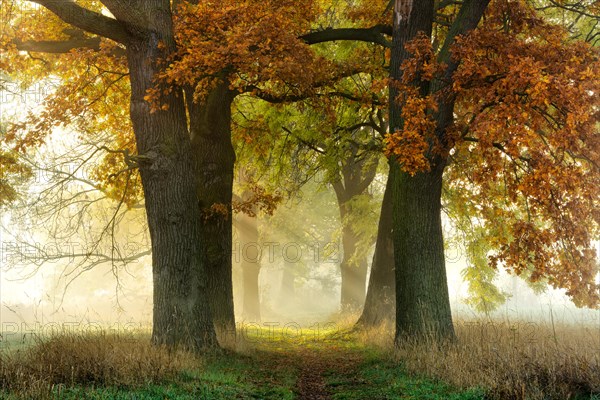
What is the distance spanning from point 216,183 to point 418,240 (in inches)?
198

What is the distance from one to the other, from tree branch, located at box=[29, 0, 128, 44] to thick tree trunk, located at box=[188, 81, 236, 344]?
9.71 ft

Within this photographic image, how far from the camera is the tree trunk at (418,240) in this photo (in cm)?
1098

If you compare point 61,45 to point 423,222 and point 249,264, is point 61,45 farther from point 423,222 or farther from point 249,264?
point 249,264

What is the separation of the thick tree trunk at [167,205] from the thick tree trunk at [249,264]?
16923mm

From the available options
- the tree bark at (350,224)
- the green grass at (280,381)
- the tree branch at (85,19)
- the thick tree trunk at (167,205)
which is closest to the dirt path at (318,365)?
the green grass at (280,381)

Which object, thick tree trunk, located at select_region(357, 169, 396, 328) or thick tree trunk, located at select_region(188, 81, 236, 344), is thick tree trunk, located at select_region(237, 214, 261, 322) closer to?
thick tree trunk, located at select_region(357, 169, 396, 328)

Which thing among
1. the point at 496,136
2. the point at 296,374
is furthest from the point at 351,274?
the point at 496,136

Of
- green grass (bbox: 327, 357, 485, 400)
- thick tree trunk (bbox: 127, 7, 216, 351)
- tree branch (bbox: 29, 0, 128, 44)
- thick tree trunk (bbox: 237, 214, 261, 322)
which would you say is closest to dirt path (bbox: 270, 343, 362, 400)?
green grass (bbox: 327, 357, 485, 400)

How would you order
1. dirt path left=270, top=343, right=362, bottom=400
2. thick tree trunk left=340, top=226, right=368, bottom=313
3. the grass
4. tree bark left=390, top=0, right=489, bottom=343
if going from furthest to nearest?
thick tree trunk left=340, top=226, right=368, bottom=313
tree bark left=390, top=0, right=489, bottom=343
dirt path left=270, top=343, right=362, bottom=400
the grass

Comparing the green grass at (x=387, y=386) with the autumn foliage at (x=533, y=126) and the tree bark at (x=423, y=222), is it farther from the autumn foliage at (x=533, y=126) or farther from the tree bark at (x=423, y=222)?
the autumn foliage at (x=533, y=126)

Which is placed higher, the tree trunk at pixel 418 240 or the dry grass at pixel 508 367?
the tree trunk at pixel 418 240

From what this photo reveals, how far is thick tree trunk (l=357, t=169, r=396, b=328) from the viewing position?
54.9 feet

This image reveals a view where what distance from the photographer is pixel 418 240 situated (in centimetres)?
1116

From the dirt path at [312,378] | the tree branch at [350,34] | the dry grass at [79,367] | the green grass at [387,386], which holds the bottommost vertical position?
the dirt path at [312,378]
